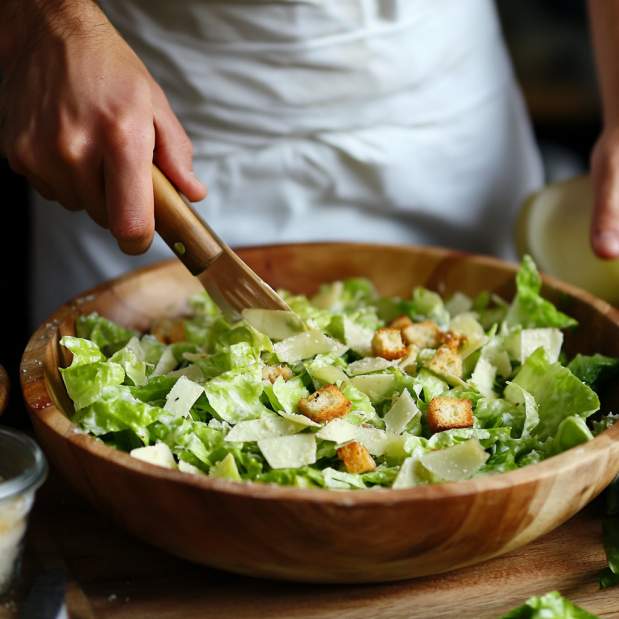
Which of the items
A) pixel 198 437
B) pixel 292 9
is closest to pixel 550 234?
pixel 292 9

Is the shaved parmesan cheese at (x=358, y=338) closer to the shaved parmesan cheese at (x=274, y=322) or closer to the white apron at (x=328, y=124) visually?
the shaved parmesan cheese at (x=274, y=322)

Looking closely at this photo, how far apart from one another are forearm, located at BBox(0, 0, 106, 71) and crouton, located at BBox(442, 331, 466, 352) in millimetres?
1085

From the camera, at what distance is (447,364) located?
61.1 inches

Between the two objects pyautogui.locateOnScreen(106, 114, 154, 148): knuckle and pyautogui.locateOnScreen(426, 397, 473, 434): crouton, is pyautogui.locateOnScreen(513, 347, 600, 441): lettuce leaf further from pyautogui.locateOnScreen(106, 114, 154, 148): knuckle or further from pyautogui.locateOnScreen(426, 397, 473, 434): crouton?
pyautogui.locateOnScreen(106, 114, 154, 148): knuckle

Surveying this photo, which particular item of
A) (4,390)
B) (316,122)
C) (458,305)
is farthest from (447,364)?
(316,122)

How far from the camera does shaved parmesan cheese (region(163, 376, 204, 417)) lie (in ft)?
4.44

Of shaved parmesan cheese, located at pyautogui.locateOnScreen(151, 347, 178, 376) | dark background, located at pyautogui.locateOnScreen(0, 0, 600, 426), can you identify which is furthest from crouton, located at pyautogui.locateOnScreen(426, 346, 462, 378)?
dark background, located at pyautogui.locateOnScreen(0, 0, 600, 426)

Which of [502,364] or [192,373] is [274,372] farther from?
[502,364]

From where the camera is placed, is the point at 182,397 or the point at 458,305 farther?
the point at 458,305

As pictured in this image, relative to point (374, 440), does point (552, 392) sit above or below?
below

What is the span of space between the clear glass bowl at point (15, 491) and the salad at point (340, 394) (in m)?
0.17

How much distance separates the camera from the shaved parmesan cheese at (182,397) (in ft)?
4.44

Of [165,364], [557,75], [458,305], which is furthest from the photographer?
[557,75]

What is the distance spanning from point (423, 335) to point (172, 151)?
2.49 feet
